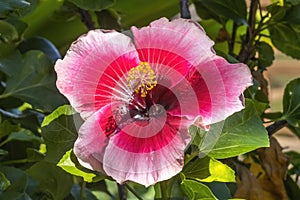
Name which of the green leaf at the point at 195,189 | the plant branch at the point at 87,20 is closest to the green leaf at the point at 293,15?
the plant branch at the point at 87,20

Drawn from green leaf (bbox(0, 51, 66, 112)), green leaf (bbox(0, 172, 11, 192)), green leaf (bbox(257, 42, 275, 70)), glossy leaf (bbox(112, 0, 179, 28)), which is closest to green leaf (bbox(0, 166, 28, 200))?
green leaf (bbox(0, 172, 11, 192))

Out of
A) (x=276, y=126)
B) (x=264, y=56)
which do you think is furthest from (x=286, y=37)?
(x=276, y=126)

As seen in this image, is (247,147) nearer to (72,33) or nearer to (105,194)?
(105,194)

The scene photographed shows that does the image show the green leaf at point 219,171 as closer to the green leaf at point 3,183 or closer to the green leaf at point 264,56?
the green leaf at point 3,183

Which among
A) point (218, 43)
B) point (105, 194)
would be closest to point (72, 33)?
point (218, 43)

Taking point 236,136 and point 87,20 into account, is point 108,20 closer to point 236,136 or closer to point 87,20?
point 87,20
